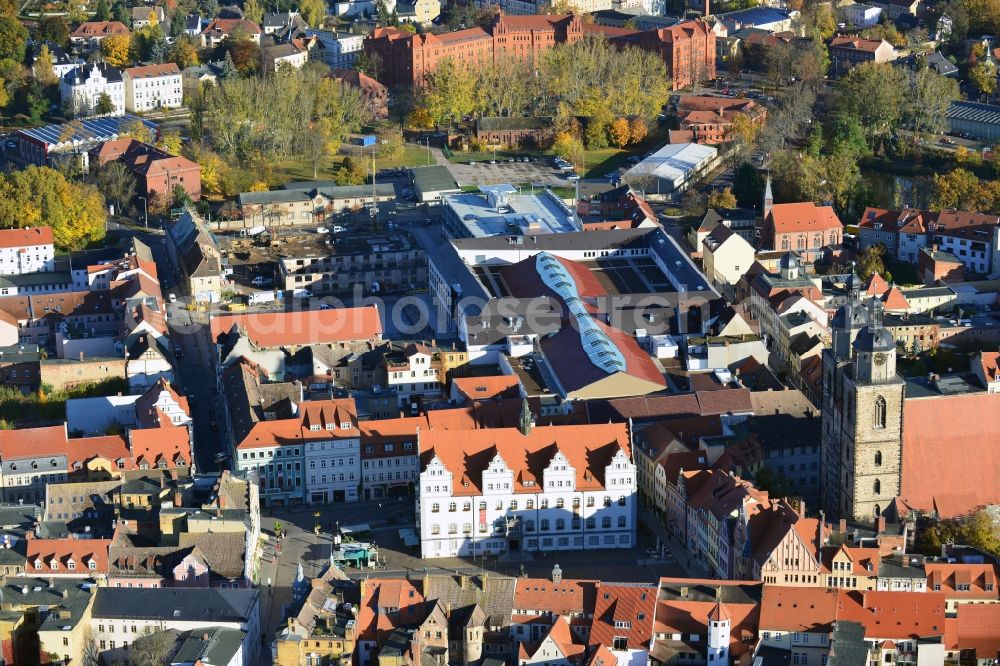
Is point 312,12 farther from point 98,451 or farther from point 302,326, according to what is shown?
point 98,451

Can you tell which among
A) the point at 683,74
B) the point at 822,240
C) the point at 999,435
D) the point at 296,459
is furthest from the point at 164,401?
the point at 683,74

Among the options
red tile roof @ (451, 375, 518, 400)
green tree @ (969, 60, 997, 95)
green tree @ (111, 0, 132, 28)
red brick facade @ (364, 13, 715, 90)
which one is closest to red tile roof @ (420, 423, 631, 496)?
red tile roof @ (451, 375, 518, 400)

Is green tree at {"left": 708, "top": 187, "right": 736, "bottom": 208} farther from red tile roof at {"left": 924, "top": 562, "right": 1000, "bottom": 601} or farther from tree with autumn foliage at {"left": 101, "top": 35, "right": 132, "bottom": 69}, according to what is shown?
red tile roof at {"left": 924, "top": 562, "right": 1000, "bottom": 601}

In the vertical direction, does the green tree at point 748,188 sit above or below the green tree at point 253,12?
below

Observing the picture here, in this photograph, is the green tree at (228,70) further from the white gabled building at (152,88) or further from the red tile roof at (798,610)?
the red tile roof at (798,610)

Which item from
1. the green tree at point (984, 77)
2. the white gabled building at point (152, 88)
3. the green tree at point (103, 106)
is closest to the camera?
the green tree at point (103, 106)

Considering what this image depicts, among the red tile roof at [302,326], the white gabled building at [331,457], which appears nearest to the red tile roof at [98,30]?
the red tile roof at [302,326]
